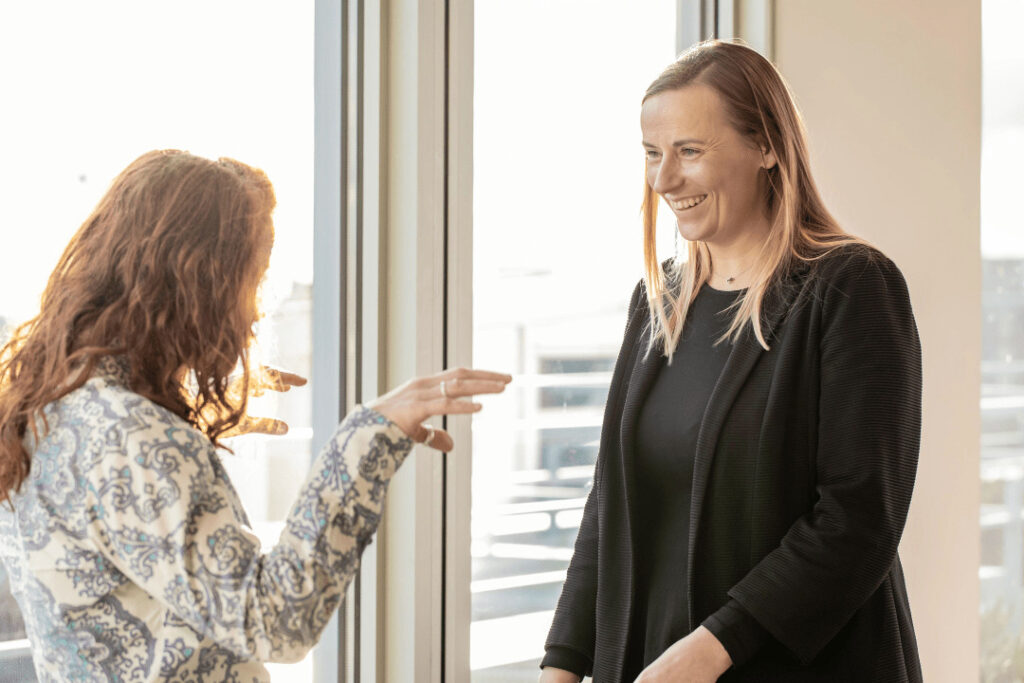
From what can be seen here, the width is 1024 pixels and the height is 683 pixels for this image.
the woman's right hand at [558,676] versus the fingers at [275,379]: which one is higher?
the fingers at [275,379]

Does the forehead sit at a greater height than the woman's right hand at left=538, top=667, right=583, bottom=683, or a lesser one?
greater

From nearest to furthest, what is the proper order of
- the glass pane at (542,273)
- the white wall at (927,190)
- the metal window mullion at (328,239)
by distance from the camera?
the metal window mullion at (328,239)
the glass pane at (542,273)
the white wall at (927,190)

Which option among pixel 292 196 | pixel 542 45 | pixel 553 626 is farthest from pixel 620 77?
pixel 553 626

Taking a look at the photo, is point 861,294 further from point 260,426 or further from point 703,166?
point 260,426

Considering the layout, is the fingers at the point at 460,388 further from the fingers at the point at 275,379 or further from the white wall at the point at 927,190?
the white wall at the point at 927,190

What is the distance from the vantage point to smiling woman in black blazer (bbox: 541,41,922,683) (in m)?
1.28

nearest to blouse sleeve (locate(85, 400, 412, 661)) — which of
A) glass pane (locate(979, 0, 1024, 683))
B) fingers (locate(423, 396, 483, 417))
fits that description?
fingers (locate(423, 396, 483, 417))

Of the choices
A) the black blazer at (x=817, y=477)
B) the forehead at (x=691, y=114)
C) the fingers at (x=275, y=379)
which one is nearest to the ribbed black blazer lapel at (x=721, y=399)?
the black blazer at (x=817, y=477)

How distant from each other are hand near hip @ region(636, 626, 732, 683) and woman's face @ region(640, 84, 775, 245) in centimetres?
58

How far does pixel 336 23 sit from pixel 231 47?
0.71ft

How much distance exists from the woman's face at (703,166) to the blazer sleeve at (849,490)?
25 cm

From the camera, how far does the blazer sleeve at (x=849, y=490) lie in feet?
4.16

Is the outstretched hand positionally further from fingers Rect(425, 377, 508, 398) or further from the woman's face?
the woman's face

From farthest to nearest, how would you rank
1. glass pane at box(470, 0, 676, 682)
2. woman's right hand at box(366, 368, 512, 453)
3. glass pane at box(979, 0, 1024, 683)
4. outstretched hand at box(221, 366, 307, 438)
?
1. glass pane at box(979, 0, 1024, 683)
2. glass pane at box(470, 0, 676, 682)
3. outstretched hand at box(221, 366, 307, 438)
4. woman's right hand at box(366, 368, 512, 453)
